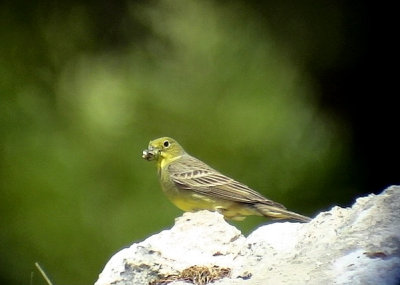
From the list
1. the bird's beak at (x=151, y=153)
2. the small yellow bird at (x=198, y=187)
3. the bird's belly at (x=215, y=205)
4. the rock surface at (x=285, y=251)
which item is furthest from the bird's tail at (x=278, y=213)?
the rock surface at (x=285, y=251)

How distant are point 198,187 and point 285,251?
2.92 m

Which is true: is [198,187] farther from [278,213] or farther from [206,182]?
[278,213]

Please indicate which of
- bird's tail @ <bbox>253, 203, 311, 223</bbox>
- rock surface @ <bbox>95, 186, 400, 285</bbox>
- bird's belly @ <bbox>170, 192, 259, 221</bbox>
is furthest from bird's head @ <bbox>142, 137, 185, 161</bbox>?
rock surface @ <bbox>95, 186, 400, 285</bbox>

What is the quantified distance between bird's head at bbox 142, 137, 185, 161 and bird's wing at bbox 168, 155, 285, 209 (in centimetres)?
5

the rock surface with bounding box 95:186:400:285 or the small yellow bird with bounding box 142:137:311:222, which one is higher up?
the small yellow bird with bounding box 142:137:311:222

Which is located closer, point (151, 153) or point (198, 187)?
point (151, 153)

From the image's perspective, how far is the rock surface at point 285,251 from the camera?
4613 mm

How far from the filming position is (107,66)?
27.0 feet

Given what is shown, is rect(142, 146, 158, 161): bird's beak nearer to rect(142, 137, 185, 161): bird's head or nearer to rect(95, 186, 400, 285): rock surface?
rect(142, 137, 185, 161): bird's head

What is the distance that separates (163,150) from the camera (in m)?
8.11

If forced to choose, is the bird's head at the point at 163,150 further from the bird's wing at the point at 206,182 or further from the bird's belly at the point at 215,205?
the bird's belly at the point at 215,205

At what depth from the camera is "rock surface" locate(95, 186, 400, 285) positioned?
15.1ft

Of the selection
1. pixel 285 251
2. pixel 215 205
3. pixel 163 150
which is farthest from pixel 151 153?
pixel 285 251

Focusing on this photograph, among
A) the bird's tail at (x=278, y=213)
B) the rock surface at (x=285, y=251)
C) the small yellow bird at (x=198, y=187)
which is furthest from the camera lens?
the small yellow bird at (x=198, y=187)
